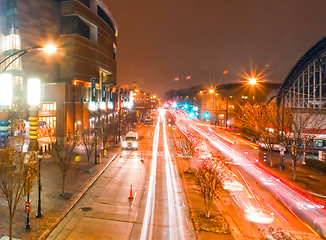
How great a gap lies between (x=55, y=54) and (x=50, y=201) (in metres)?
33.5

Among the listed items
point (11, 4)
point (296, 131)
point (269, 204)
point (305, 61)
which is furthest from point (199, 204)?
point (11, 4)

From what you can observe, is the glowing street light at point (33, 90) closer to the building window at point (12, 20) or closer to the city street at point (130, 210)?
the city street at point (130, 210)

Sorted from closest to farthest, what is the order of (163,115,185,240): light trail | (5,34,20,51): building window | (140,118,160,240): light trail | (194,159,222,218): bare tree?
(140,118,160,240): light trail
(163,115,185,240): light trail
(194,159,222,218): bare tree
(5,34,20,51): building window

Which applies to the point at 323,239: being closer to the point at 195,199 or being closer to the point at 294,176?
the point at 195,199

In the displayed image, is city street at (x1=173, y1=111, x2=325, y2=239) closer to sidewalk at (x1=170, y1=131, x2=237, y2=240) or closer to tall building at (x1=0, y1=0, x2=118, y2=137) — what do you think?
sidewalk at (x1=170, y1=131, x2=237, y2=240)

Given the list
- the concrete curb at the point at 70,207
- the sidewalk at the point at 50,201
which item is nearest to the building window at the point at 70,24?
the sidewalk at the point at 50,201

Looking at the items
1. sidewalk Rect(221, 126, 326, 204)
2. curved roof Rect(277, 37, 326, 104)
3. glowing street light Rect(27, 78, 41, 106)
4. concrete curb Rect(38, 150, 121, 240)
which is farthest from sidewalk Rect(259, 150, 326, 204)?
glowing street light Rect(27, 78, 41, 106)

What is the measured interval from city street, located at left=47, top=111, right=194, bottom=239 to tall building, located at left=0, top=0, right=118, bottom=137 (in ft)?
74.0

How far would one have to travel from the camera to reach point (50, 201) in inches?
542

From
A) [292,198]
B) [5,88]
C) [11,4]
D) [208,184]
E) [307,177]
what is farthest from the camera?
[11,4]

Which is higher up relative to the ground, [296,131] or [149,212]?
[296,131]

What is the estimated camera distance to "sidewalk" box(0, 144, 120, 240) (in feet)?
34.5

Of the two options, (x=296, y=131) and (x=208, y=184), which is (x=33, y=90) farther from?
(x=296, y=131)

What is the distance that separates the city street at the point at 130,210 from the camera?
10.7 metres
